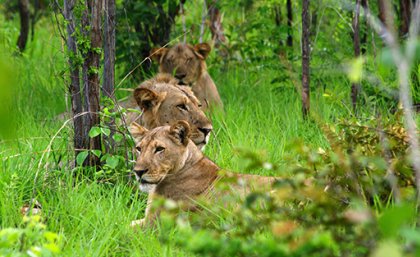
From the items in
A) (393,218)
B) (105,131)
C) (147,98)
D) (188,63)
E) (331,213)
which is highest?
(393,218)

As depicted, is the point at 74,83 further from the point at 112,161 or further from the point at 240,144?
the point at 240,144

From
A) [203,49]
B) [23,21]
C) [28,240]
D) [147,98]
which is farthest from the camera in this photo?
[23,21]

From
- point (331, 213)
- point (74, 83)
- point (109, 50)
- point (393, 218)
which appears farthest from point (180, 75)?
point (393, 218)

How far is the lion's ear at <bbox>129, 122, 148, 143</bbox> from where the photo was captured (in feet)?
16.2

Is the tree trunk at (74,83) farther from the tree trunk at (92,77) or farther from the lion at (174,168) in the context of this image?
the lion at (174,168)

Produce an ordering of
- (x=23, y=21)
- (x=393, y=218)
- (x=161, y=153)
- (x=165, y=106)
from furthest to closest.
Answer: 1. (x=23, y=21)
2. (x=165, y=106)
3. (x=161, y=153)
4. (x=393, y=218)

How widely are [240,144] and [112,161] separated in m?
1.09

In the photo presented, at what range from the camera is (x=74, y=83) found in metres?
5.26

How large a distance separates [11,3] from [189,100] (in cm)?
700

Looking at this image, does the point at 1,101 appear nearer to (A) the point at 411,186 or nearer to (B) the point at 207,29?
(A) the point at 411,186

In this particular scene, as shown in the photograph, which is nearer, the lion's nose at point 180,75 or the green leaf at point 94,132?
the green leaf at point 94,132

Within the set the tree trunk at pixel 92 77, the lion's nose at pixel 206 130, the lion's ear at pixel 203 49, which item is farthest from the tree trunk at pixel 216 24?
the tree trunk at pixel 92 77

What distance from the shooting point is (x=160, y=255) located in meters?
3.71

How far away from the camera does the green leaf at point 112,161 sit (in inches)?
200
